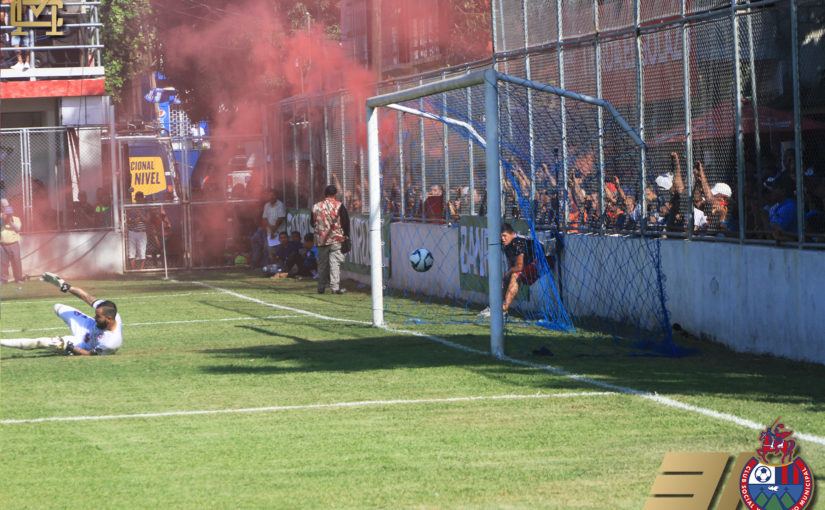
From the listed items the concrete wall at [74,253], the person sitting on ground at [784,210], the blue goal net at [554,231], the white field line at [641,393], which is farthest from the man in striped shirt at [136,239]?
the person sitting on ground at [784,210]

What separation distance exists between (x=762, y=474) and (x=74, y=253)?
81.0ft

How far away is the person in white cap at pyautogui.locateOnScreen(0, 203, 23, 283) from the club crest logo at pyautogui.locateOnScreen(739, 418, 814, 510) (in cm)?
2226

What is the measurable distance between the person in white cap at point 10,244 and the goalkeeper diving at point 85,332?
1324 centimetres

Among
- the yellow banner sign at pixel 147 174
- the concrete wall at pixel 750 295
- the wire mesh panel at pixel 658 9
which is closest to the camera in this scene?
the concrete wall at pixel 750 295

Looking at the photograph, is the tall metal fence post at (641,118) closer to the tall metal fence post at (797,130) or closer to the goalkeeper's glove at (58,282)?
the tall metal fence post at (797,130)

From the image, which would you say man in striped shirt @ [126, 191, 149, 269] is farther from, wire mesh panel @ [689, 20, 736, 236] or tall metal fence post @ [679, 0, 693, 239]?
wire mesh panel @ [689, 20, 736, 236]

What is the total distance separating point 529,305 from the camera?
55.5ft

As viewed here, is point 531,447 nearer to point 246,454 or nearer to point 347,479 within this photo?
point 347,479

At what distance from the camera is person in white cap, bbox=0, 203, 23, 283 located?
26016 millimetres

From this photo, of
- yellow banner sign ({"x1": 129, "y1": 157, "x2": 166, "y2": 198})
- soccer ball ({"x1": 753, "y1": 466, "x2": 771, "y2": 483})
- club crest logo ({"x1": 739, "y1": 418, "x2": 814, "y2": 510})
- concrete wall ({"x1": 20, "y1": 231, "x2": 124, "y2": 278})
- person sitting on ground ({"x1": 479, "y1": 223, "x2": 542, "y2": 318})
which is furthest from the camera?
yellow banner sign ({"x1": 129, "y1": 157, "x2": 166, "y2": 198})

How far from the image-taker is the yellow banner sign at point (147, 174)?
42.0 metres

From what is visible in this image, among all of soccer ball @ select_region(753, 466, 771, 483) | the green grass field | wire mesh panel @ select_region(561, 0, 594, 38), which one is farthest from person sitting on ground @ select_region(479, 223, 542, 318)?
soccer ball @ select_region(753, 466, 771, 483)

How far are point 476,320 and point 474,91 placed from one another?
4.33 meters

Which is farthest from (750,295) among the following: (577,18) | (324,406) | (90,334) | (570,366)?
(90,334)
